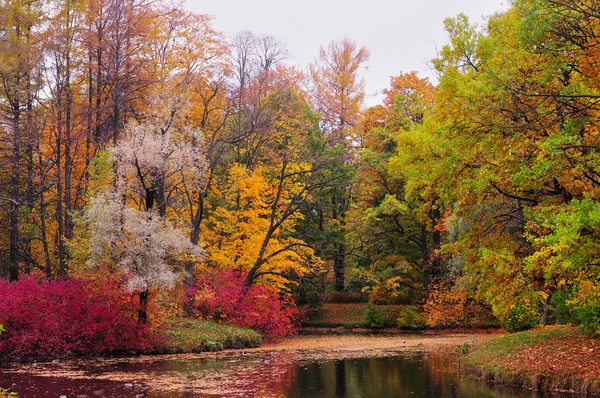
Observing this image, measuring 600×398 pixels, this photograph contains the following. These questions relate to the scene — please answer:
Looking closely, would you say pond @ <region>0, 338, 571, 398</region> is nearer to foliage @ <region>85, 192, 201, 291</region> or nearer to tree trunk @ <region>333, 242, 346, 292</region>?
foliage @ <region>85, 192, 201, 291</region>

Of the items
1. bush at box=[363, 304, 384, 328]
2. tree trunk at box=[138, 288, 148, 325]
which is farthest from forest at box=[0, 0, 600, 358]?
bush at box=[363, 304, 384, 328]

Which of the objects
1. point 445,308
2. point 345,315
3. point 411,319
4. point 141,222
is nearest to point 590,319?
point 141,222

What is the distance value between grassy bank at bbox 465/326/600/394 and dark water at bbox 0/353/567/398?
0.60 metres

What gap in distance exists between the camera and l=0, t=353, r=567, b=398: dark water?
13.6 m

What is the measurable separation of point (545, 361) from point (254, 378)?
726 centimetres

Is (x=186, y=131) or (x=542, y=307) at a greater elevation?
(x=186, y=131)

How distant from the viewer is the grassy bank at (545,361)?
42.7ft

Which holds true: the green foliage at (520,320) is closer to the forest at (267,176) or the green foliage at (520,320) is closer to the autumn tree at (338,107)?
the forest at (267,176)

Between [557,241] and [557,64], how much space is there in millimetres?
4476

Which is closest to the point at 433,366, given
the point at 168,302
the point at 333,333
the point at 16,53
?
the point at 168,302

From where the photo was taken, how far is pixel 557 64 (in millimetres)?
13750

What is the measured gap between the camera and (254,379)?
15.9 meters

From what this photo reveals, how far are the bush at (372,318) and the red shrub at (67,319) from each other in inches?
748

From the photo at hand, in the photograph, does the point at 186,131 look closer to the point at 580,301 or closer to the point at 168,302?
the point at 168,302
